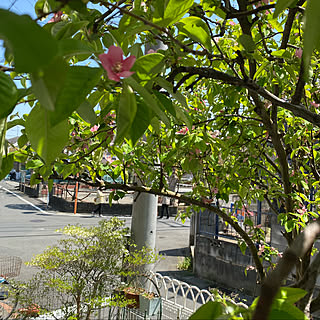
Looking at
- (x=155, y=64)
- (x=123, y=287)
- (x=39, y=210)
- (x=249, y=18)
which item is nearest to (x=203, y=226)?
(x=123, y=287)

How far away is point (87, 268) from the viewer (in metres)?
3.33

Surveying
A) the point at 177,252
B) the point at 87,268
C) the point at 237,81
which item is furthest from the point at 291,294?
the point at 177,252

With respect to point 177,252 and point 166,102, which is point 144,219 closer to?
point 166,102

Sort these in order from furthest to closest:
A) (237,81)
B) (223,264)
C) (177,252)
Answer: (177,252) → (223,264) → (237,81)

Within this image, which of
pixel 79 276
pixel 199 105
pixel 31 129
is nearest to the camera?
pixel 31 129

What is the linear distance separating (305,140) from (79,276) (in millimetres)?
2453

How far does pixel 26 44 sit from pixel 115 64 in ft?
0.67

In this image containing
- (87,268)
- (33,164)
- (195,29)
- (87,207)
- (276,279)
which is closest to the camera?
(276,279)

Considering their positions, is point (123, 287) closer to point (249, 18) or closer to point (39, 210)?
point (249, 18)

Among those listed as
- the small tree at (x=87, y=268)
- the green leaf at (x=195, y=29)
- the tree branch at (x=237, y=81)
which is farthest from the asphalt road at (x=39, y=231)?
the green leaf at (x=195, y=29)

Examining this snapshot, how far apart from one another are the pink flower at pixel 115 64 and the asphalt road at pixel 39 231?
255 inches

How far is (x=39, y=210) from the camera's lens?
13.5m

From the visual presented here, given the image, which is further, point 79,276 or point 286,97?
point 79,276

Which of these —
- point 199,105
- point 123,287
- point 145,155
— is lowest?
point 123,287
